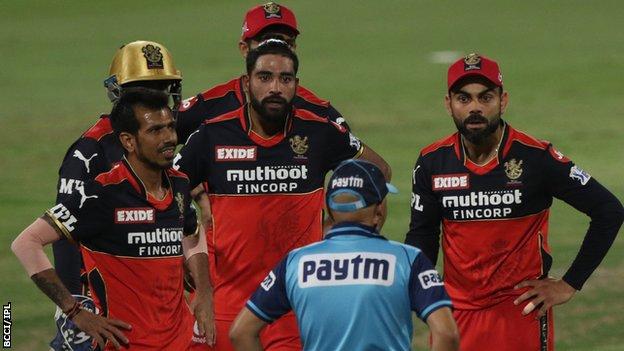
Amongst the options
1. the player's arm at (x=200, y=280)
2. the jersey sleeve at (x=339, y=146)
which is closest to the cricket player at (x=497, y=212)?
the jersey sleeve at (x=339, y=146)

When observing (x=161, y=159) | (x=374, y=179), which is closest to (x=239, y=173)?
(x=161, y=159)

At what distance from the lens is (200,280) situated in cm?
930

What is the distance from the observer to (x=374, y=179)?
765cm

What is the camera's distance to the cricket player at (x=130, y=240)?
869 cm

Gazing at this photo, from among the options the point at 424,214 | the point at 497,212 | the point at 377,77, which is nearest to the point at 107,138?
the point at 424,214

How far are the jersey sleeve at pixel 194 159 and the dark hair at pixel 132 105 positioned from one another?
961 millimetres

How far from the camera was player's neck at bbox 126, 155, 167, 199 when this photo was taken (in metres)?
8.95

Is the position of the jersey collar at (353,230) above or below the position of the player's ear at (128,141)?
below

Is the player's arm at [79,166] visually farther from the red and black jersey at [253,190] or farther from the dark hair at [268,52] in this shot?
the dark hair at [268,52]

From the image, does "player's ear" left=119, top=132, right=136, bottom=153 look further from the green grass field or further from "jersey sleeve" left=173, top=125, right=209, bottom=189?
the green grass field

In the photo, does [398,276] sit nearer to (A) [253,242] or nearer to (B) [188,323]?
(B) [188,323]

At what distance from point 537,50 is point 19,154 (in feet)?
50.3

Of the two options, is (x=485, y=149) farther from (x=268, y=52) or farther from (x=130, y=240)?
(x=130, y=240)

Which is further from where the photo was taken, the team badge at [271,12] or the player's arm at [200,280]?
the team badge at [271,12]
